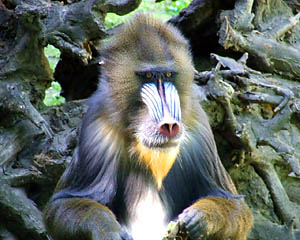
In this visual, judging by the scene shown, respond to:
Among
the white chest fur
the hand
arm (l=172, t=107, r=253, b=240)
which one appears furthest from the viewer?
the white chest fur

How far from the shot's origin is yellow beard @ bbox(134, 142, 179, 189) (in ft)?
12.4

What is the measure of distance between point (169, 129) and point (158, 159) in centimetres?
35

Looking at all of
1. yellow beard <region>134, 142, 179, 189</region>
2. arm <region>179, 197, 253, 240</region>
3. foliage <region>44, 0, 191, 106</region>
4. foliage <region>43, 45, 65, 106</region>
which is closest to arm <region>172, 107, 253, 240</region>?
arm <region>179, 197, 253, 240</region>

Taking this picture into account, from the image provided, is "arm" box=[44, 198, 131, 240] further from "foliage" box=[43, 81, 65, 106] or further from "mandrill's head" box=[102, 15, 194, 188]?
"foliage" box=[43, 81, 65, 106]

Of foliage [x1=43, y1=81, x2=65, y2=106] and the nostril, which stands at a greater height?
the nostril

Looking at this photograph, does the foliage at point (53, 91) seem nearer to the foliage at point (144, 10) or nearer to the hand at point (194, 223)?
the foliage at point (144, 10)

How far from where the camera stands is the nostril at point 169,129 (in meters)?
3.60

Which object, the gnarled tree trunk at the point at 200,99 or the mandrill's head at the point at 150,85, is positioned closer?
the mandrill's head at the point at 150,85

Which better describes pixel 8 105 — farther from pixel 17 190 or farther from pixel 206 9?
pixel 206 9

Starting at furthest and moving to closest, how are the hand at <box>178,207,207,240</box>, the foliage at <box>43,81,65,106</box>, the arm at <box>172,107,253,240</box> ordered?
the foliage at <box>43,81,65,106</box>
the arm at <box>172,107,253,240</box>
the hand at <box>178,207,207,240</box>

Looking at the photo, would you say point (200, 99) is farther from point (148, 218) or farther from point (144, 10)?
point (144, 10)

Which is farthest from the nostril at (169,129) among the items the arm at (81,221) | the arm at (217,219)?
the arm at (81,221)

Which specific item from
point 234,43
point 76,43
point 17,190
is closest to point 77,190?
point 17,190

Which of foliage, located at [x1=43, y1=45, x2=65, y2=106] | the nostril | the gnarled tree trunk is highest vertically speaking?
the nostril
